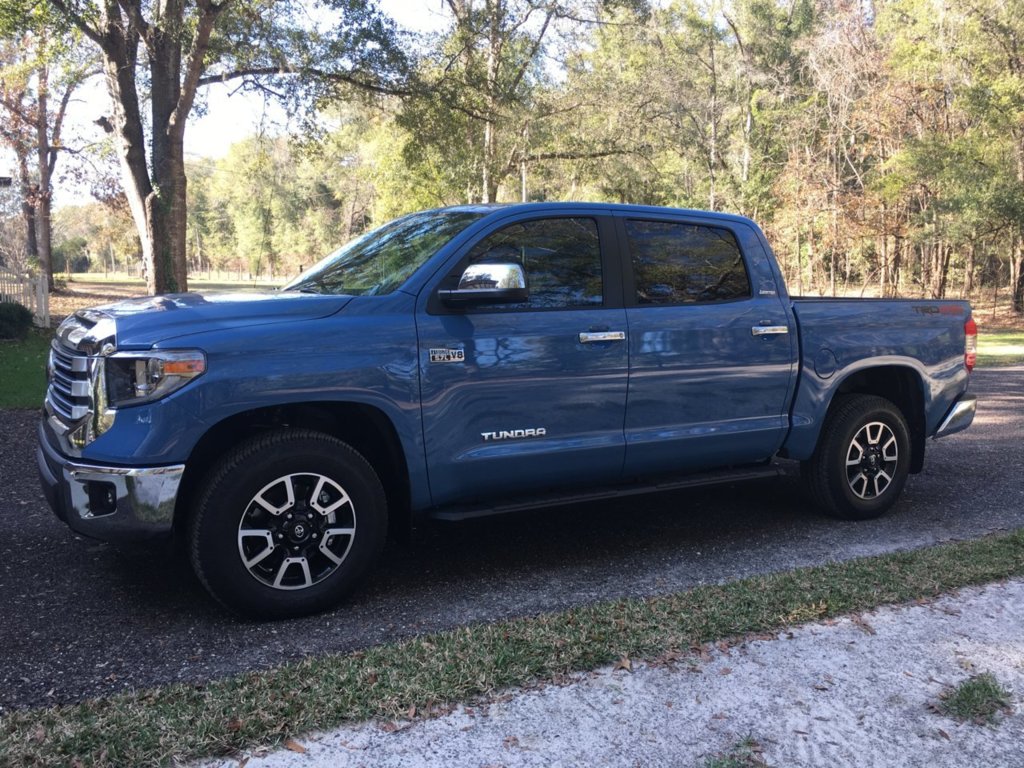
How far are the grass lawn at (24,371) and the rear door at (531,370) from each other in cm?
718

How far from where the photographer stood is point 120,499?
3.61m

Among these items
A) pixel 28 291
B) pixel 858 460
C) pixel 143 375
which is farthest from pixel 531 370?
pixel 28 291

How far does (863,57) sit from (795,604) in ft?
101

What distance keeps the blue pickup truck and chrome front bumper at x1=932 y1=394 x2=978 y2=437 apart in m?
0.39

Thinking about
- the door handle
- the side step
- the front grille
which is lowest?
the side step

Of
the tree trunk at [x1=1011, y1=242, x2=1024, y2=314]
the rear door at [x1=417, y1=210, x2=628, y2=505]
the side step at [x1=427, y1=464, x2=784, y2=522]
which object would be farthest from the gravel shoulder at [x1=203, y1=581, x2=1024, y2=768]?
the tree trunk at [x1=1011, y1=242, x2=1024, y2=314]

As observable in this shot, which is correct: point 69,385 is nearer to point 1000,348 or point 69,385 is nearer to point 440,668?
point 440,668

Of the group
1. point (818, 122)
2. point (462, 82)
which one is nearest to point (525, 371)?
point (462, 82)

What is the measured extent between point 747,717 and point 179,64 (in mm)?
14469

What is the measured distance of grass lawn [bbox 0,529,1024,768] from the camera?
2.78m

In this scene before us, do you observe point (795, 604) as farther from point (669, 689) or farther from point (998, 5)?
point (998, 5)

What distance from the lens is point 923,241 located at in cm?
2825

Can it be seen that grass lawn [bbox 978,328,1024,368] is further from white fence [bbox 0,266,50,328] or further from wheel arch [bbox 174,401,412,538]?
white fence [bbox 0,266,50,328]

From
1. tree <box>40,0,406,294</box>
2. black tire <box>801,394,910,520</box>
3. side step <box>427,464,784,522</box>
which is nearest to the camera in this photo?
side step <box>427,464,784,522</box>
